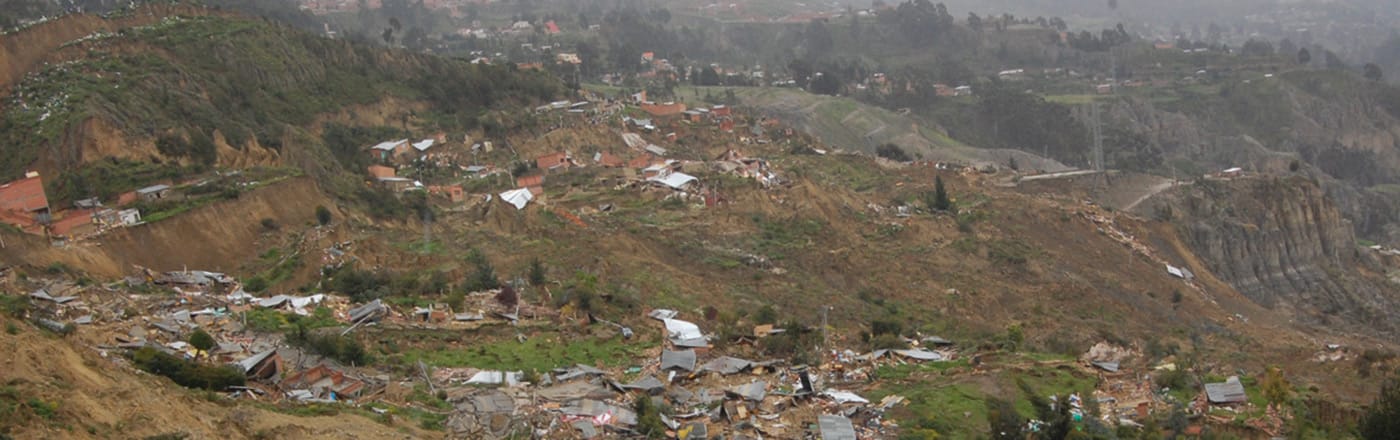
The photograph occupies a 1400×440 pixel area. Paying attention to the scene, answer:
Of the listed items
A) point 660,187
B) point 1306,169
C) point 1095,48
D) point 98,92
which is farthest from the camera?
point 1095,48

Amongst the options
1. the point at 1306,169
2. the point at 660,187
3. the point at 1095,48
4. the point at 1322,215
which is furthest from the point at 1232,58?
the point at 660,187

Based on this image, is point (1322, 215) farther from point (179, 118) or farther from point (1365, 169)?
point (179, 118)

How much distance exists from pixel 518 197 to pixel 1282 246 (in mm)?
25712

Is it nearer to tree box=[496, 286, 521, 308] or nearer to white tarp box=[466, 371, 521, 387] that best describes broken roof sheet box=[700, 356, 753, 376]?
white tarp box=[466, 371, 521, 387]

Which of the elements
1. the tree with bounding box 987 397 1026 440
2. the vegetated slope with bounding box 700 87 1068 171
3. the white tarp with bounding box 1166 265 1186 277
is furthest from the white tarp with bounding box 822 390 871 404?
the vegetated slope with bounding box 700 87 1068 171

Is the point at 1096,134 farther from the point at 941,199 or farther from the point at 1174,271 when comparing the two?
the point at 1174,271

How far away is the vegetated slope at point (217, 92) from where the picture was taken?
97.3ft

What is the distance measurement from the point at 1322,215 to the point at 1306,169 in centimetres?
2193

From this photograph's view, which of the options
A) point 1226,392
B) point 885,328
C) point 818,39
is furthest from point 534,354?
point 818,39

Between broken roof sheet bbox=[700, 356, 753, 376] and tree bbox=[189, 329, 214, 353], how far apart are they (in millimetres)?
7667

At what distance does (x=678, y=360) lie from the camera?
65.1 ft

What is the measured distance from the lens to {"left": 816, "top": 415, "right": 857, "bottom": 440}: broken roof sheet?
649 inches

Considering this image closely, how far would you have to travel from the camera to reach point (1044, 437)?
15750 millimetres

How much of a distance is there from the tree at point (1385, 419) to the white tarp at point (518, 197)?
23019mm
